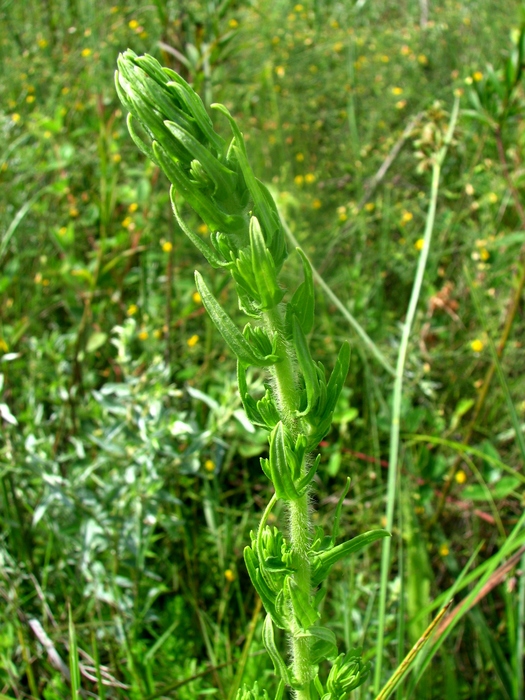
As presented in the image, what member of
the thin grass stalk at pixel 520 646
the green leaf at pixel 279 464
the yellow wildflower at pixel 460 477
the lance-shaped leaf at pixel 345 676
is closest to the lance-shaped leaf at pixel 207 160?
the green leaf at pixel 279 464

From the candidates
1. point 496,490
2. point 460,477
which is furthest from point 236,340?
point 460,477

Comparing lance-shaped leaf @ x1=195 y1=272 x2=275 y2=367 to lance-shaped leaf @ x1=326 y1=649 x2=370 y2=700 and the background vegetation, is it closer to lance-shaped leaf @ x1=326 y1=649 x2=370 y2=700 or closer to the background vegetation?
lance-shaped leaf @ x1=326 y1=649 x2=370 y2=700

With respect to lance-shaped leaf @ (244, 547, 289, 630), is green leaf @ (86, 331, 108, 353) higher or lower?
higher

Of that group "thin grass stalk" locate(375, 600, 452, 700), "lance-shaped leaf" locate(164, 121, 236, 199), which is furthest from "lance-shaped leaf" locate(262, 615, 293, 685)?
"lance-shaped leaf" locate(164, 121, 236, 199)

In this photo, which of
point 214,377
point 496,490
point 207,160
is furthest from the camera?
point 214,377

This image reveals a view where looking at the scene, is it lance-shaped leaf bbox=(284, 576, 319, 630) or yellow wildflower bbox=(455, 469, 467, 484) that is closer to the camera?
lance-shaped leaf bbox=(284, 576, 319, 630)

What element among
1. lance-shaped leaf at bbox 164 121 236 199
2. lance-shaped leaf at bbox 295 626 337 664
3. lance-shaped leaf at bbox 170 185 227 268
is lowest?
lance-shaped leaf at bbox 295 626 337 664

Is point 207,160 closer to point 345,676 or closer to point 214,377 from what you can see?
point 345,676

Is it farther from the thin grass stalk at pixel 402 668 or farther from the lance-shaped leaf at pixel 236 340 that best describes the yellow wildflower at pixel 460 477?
the lance-shaped leaf at pixel 236 340

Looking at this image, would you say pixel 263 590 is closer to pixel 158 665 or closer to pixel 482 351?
pixel 158 665
